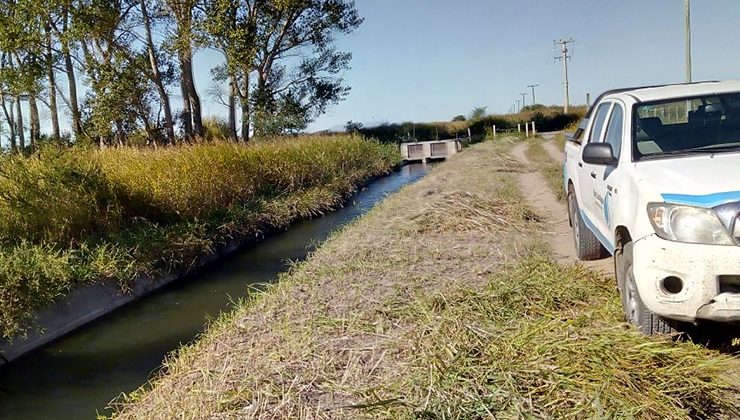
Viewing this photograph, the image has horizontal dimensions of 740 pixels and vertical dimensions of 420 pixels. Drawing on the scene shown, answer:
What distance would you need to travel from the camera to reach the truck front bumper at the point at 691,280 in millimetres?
3623

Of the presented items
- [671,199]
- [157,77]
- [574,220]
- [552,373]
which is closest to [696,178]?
[671,199]

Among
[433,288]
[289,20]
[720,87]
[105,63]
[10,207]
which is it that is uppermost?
[289,20]

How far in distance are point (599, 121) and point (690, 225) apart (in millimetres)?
2750

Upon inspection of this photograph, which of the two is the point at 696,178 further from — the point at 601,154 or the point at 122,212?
the point at 122,212

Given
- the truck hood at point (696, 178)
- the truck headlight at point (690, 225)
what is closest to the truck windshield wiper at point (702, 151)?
the truck hood at point (696, 178)

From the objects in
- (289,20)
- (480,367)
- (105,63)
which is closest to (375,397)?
(480,367)

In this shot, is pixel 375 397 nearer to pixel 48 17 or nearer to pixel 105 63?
pixel 48 17

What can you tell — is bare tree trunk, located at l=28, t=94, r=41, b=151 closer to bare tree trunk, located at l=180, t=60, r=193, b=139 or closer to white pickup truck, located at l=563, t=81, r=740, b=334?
bare tree trunk, located at l=180, t=60, r=193, b=139

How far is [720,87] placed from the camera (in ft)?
17.6

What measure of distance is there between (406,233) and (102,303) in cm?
463

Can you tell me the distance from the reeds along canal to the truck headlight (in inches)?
206

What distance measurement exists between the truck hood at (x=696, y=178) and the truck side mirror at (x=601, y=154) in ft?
1.09

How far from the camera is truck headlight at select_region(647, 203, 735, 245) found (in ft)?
12.0

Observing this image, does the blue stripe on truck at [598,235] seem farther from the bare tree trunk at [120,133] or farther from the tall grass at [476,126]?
the tall grass at [476,126]
